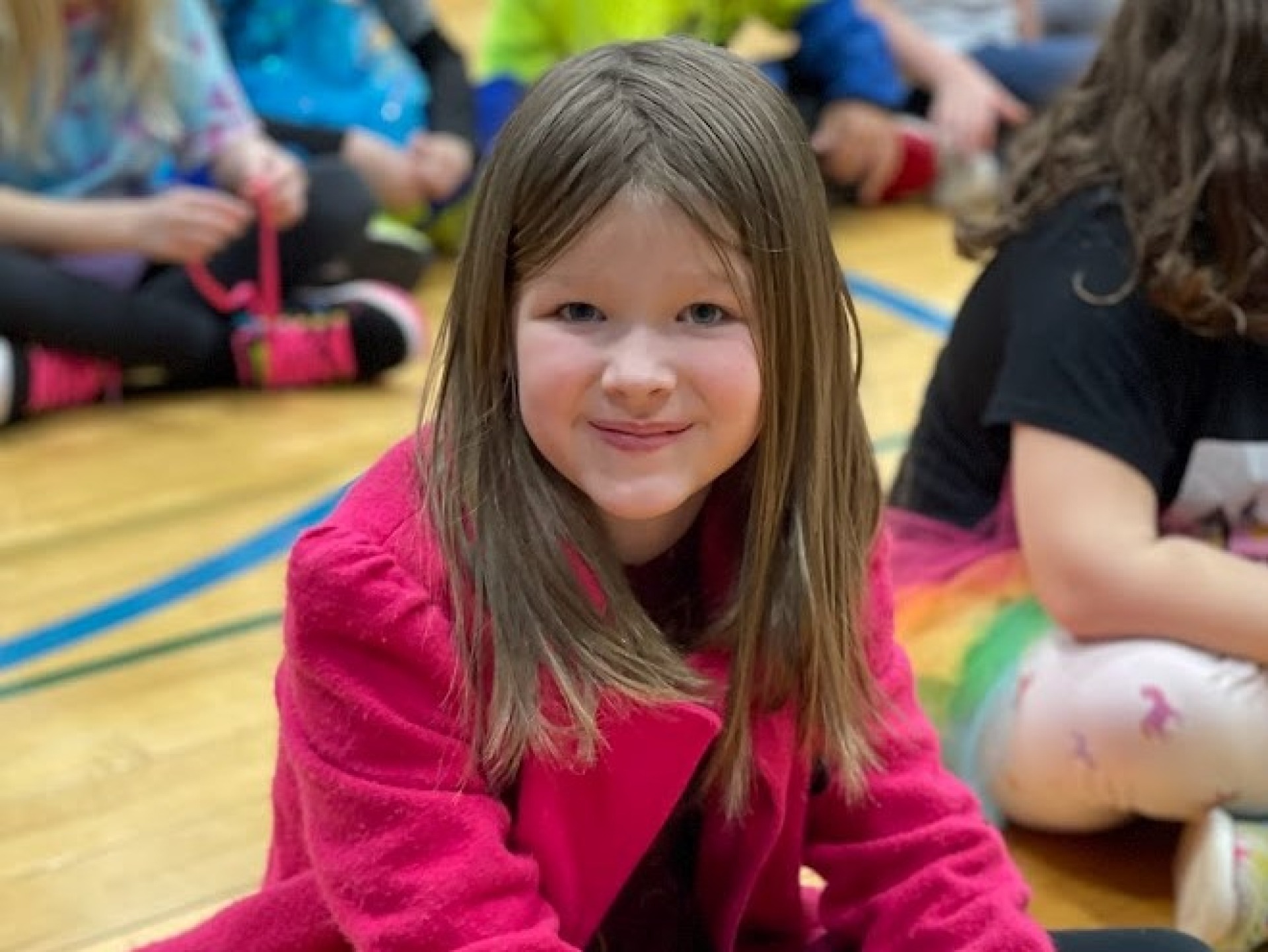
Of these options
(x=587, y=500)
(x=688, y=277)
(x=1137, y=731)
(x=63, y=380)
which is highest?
(x=688, y=277)

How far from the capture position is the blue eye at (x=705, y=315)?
0.73 m

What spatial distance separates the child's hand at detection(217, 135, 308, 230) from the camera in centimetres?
198

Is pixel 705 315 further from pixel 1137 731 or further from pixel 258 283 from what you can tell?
pixel 258 283

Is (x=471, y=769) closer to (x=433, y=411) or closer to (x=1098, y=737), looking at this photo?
(x=433, y=411)

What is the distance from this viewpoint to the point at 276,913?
82cm

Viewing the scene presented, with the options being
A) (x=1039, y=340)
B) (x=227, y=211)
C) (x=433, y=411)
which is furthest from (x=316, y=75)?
(x=433, y=411)

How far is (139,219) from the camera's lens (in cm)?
190

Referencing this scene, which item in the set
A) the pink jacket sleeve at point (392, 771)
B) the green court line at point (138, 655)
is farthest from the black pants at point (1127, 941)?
the green court line at point (138, 655)

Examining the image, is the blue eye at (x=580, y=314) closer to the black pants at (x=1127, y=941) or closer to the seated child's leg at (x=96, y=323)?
the black pants at (x=1127, y=941)

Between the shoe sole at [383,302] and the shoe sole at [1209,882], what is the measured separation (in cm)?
110

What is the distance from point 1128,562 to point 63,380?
119 cm

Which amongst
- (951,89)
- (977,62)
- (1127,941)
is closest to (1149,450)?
(1127,941)

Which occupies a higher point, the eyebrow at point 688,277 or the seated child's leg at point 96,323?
the eyebrow at point 688,277

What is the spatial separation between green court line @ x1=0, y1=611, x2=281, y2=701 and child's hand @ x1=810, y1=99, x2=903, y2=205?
131 cm
